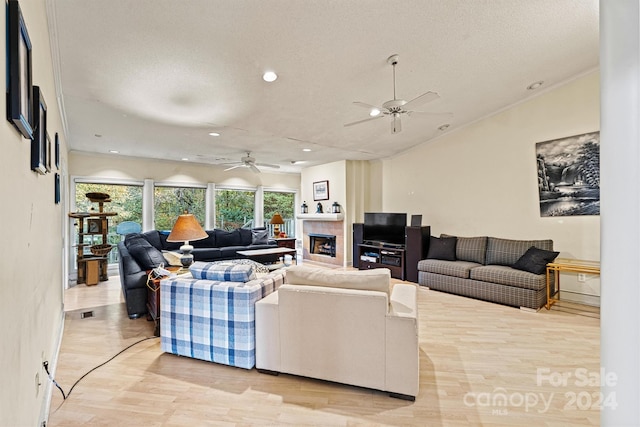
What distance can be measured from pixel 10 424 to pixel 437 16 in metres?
3.56

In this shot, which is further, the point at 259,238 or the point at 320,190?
the point at 320,190

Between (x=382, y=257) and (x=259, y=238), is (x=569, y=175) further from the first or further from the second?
(x=259, y=238)

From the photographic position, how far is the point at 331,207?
7492 mm

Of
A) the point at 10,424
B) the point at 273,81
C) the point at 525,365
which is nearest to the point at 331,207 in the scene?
the point at 273,81

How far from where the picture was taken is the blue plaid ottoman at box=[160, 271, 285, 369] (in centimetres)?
236

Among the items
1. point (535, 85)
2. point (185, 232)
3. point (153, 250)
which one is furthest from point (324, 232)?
point (535, 85)

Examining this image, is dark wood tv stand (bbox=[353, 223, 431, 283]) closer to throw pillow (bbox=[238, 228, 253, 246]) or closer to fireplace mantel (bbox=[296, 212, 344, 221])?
fireplace mantel (bbox=[296, 212, 344, 221])

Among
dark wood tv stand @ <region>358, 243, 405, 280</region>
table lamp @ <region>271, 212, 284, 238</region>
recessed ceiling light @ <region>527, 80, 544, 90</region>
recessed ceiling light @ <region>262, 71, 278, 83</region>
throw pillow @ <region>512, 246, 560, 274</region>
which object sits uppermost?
recessed ceiling light @ <region>527, 80, 544, 90</region>

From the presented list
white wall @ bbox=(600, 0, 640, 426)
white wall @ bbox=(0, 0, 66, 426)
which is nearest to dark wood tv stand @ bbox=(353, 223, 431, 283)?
white wall @ bbox=(600, 0, 640, 426)

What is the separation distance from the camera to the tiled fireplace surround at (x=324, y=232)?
7277mm

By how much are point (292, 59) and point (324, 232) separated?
16.9 feet

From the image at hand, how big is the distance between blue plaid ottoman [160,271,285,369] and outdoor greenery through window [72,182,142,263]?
463 centimetres

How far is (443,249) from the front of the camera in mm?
5188

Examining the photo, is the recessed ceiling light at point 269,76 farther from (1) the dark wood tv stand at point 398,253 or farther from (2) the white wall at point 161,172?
(2) the white wall at point 161,172
